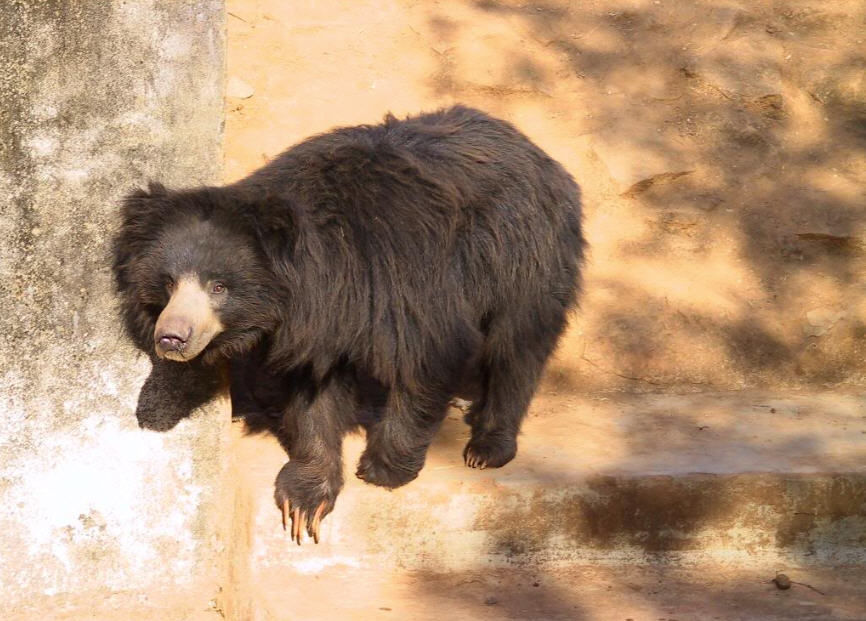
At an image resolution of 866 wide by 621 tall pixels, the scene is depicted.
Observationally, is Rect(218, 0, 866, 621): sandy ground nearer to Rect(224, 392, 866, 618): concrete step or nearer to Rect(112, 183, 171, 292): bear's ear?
Rect(224, 392, 866, 618): concrete step

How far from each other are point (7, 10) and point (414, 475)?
1909 mm

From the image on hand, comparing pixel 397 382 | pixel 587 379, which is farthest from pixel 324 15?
pixel 397 382

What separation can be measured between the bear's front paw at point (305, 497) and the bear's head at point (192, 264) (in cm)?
53

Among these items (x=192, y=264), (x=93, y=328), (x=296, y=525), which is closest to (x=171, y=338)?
(x=192, y=264)

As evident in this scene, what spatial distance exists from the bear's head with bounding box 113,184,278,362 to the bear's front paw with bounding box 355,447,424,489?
2.23ft

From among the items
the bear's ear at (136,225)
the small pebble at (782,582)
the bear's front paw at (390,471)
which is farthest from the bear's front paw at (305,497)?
the small pebble at (782,582)

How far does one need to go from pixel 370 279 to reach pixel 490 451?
0.77m

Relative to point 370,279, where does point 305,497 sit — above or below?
below

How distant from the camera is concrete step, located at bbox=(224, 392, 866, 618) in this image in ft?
12.4

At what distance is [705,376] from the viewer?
16.7 ft

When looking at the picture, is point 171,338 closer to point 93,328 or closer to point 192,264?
point 192,264

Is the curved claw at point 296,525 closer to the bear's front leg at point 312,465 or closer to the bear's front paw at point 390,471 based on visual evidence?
the bear's front leg at point 312,465

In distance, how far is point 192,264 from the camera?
3.37 metres

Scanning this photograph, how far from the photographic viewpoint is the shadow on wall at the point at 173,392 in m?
3.57
